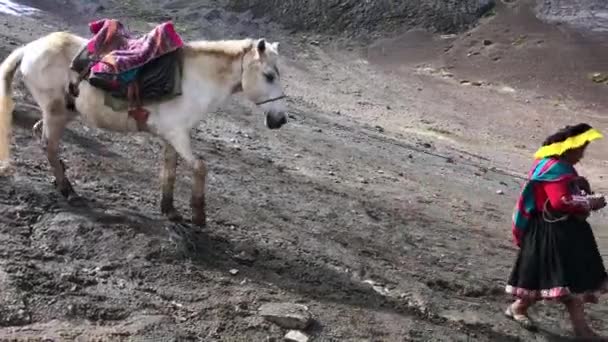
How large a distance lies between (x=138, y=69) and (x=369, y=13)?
20.8m

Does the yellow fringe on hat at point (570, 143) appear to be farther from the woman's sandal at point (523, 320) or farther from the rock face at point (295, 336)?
the rock face at point (295, 336)

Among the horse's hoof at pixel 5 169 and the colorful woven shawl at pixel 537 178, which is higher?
the colorful woven shawl at pixel 537 178

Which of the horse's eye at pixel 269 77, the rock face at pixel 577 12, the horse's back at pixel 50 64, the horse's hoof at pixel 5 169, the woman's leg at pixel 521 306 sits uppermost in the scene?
the horse's eye at pixel 269 77

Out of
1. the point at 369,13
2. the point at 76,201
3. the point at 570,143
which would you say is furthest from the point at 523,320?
the point at 369,13

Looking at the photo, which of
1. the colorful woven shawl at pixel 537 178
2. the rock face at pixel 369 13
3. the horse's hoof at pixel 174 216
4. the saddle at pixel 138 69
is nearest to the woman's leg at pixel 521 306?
the colorful woven shawl at pixel 537 178

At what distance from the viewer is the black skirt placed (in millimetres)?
4371

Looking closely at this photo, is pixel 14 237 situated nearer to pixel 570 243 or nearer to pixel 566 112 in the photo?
pixel 570 243

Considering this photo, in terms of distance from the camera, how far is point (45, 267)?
4.22 metres

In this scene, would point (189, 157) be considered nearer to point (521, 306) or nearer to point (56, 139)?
point (56, 139)

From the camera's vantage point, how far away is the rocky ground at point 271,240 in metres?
4.04

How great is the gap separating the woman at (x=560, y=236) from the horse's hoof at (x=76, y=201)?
10.0ft

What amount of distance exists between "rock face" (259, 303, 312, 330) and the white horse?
3.89 ft

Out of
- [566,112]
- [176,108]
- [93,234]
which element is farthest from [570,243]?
[566,112]

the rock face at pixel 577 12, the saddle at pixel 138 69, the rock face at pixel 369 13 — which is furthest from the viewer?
the rock face at pixel 369 13
